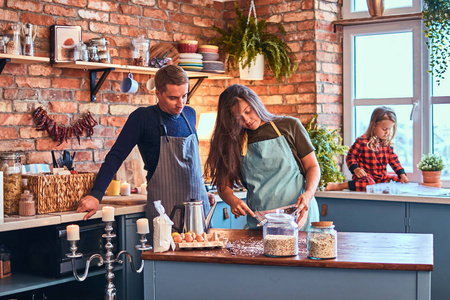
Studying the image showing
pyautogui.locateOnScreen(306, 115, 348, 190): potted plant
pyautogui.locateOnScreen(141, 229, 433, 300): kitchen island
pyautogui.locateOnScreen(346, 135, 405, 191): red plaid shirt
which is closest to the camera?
pyautogui.locateOnScreen(141, 229, 433, 300): kitchen island

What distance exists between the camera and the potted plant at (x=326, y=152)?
4605 millimetres

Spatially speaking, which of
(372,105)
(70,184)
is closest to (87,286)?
(70,184)

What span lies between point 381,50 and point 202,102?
60.1 inches

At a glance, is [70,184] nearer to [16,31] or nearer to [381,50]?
[16,31]

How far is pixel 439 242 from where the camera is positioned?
13.4ft

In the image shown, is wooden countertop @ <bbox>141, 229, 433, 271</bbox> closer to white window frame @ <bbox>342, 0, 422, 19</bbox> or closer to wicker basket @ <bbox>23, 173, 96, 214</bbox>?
wicker basket @ <bbox>23, 173, 96, 214</bbox>

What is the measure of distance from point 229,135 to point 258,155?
0.19 metres

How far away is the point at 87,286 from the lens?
388 centimetres

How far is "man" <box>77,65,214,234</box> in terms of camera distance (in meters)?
3.36

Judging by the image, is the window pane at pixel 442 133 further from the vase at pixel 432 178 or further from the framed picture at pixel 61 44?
the framed picture at pixel 61 44

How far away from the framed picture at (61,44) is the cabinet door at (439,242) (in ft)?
8.46

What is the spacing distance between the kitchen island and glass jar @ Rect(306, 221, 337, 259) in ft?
0.11

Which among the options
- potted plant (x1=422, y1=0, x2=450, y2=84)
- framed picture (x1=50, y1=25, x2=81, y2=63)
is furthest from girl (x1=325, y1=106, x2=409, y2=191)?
framed picture (x1=50, y1=25, x2=81, y2=63)

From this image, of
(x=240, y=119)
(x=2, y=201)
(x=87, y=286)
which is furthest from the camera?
(x=87, y=286)
